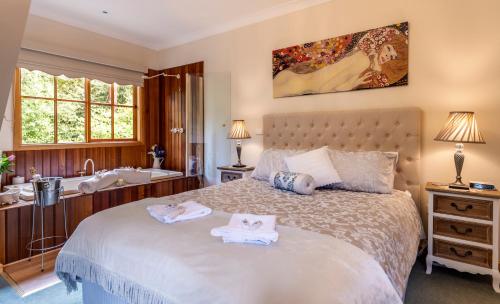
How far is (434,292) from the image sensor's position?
84.4 inches

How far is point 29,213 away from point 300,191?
2.56 meters

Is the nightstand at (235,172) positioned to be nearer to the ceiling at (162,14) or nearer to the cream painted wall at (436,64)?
the cream painted wall at (436,64)

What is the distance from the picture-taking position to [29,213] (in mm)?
2762

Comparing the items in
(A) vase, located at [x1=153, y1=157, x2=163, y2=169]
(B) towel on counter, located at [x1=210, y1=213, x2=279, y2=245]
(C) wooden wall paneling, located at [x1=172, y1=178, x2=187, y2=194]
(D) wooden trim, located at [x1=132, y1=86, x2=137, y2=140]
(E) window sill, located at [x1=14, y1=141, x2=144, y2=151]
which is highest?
(D) wooden trim, located at [x1=132, y1=86, x2=137, y2=140]

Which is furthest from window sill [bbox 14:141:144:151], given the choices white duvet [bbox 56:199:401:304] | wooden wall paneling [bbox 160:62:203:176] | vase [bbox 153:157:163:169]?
white duvet [bbox 56:199:401:304]

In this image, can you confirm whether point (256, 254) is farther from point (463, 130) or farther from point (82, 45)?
point (82, 45)

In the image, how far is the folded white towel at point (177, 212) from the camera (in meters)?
1.65

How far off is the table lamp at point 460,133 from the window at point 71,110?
4.13m

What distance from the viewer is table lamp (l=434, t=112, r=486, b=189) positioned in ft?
7.40

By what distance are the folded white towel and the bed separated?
0.17 ft

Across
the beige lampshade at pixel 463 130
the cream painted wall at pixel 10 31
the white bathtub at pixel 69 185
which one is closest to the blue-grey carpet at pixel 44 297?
the white bathtub at pixel 69 185

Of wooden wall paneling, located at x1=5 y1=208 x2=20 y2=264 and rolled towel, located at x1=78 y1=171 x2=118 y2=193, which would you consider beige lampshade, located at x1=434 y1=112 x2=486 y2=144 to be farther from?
wooden wall paneling, located at x1=5 y1=208 x2=20 y2=264

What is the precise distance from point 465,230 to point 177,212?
7.20 feet

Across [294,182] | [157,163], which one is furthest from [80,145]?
[294,182]
